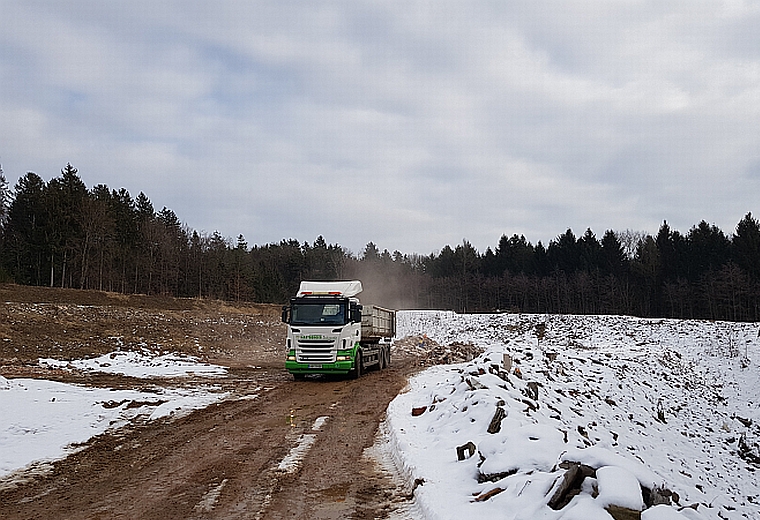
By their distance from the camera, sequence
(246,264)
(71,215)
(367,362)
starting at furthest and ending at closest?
(246,264)
(71,215)
(367,362)

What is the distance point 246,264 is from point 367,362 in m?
55.5

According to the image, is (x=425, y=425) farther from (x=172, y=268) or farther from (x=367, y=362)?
(x=172, y=268)

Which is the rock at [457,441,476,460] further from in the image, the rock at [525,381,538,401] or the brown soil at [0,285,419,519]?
the rock at [525,381,538,401]

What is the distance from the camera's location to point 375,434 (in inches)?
419

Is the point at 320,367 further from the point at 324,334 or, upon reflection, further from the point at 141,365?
the point at 141,365

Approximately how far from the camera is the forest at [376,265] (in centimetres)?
5166

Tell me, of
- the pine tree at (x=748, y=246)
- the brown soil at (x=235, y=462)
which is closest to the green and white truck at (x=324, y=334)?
the brown soil at (x=235, y=462)

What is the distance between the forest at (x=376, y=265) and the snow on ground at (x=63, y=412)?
24427mm

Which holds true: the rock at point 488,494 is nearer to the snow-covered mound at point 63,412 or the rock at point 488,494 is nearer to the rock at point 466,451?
the rock at point 466,451

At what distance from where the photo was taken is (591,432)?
11.3 m

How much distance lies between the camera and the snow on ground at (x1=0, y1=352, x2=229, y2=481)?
9.40 metres

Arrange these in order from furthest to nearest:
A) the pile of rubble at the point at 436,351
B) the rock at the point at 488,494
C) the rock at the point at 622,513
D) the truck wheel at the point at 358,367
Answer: the pile of rubble at the point at 436,351 < the truck wheel at the point at 358,367 < the rock at the point at 488,494 < the rock at the point at 622,513

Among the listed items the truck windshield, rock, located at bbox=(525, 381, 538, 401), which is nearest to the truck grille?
the truck windshield

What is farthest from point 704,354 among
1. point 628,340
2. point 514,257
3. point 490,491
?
point 514,257
